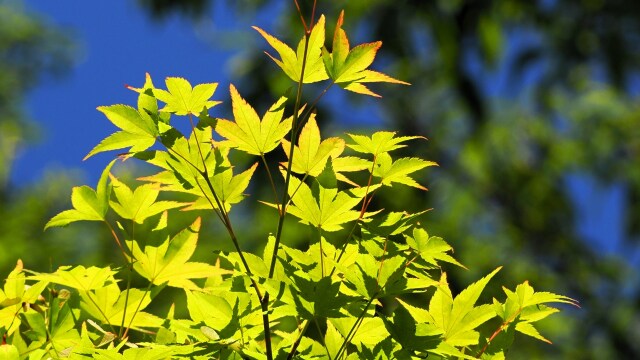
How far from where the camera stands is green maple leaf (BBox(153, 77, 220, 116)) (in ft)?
3.37

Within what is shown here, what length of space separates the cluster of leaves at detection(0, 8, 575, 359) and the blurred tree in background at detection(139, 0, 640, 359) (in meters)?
7.32

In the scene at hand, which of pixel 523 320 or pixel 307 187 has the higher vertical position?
pixel 307 187

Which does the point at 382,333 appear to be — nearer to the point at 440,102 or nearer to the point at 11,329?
the point at 11,329

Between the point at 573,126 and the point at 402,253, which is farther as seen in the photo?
the point at 573,126

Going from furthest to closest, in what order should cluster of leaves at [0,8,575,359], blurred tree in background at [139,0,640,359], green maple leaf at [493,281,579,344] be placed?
blurred tree in background at [139,0,640,359]
green maple leaf at [493,281,579,344]
cluster of leaves at [0,8,575,359]

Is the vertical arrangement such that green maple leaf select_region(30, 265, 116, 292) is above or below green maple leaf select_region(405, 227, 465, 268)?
below

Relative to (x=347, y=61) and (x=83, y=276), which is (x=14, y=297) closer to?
(x=83, y=276)

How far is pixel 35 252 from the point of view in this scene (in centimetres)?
1355

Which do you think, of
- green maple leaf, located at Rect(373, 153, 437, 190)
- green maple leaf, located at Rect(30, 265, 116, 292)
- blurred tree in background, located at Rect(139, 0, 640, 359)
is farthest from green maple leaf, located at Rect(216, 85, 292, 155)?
blurred tree in background, located at Rect(139, 0, 640, 359)

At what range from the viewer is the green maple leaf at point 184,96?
3.37ft

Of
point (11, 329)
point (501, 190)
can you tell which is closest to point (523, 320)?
point (11, 329)

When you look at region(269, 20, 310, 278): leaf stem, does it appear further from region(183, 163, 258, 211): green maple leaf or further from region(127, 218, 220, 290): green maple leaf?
region(127, 218, 220, 290): green maple leaf

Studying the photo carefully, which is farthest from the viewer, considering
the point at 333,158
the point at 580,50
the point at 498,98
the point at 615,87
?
the point at 498,98

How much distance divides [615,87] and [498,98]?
5.55 meters
